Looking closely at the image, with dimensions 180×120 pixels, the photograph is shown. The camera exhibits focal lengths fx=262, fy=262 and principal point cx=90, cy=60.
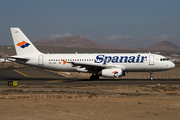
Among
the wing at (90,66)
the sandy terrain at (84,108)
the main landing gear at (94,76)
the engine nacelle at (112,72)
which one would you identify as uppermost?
the wing at (90,66)

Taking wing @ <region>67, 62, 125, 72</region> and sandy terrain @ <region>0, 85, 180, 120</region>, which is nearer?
sandy terrain @ <region>0, 85, 180, 120</region>

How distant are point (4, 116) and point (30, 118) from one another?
1.83 m

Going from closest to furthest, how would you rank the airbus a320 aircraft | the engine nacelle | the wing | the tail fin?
the engine nacelle < the wing < the airbus a320 aircraft < the tail fin

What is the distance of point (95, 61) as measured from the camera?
45.2m

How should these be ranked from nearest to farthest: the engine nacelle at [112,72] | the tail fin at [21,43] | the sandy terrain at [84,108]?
the sandy terrain at [84,108], the engine nacelle at [112,72], the tail fin at [21,43]

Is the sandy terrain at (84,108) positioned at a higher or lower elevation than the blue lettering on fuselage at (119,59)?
lower

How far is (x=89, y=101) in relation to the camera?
73.4 feet

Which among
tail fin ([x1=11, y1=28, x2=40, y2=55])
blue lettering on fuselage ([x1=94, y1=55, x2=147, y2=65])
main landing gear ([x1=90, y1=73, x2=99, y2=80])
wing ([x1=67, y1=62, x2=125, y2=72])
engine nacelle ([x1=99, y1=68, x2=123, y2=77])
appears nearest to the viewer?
engine nacelle ([x1=99, y1=68, x2=123, y2=77])

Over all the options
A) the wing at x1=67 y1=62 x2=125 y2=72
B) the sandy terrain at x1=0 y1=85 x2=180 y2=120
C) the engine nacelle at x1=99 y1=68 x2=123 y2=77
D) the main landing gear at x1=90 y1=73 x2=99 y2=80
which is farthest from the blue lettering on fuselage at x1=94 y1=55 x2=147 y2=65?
the sandy terrain at x1=0 y1=85 x2=180 y2=120

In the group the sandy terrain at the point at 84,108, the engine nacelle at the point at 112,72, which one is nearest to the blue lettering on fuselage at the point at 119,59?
the engine nacelle at the point at 112,72

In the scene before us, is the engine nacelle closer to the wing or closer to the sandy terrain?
the wing

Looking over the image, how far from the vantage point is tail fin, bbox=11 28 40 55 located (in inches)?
1886

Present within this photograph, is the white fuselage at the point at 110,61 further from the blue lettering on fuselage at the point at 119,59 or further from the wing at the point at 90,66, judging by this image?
the wing at the point at 90,66

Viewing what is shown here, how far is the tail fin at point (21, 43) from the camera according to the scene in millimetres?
47906
